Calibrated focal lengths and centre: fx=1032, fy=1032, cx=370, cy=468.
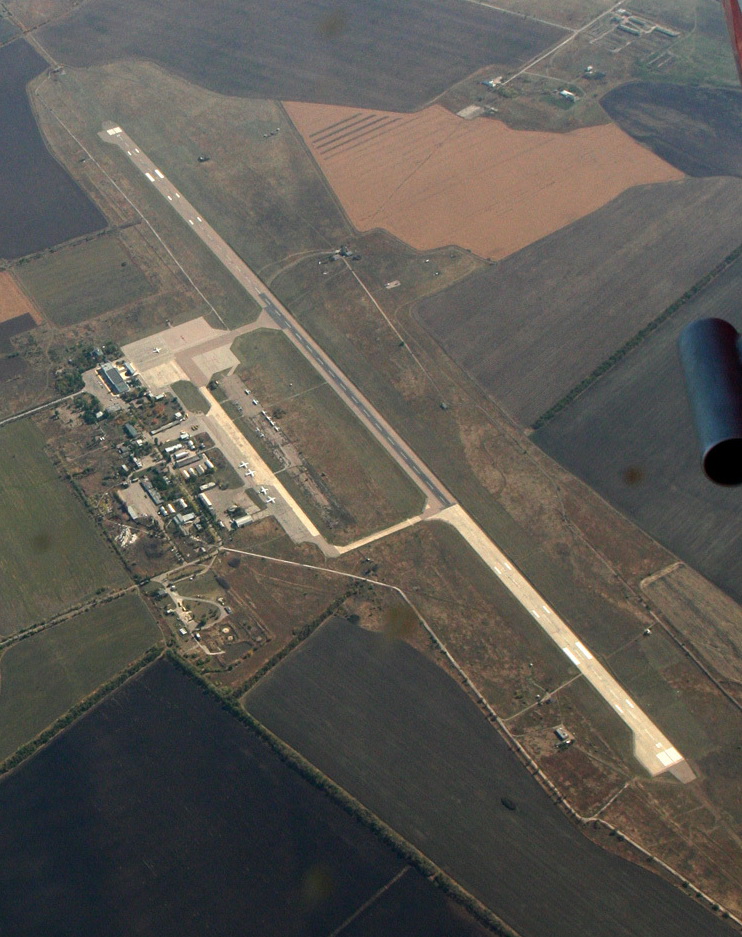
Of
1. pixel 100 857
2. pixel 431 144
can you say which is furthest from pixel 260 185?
pixel 100 857

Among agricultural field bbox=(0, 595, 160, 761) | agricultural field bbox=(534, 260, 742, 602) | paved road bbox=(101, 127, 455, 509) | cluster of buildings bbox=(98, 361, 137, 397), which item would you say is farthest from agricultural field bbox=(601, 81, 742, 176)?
agricultural field bbox=(0, 595, 160, 761)

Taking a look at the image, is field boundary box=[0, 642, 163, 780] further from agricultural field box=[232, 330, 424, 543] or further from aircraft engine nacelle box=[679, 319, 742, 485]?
aircraft engine nacelle box=[679, 319, 742, 485]

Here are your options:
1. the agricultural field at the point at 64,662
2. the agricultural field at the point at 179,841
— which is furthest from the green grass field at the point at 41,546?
the agricultural field at the point at 179,841

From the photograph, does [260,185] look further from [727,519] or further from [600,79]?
[727,519]

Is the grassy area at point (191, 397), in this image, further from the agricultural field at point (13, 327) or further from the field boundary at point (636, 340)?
the field boundary at point (636, 340)

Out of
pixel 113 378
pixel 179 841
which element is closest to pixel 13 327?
pixel 113 378
